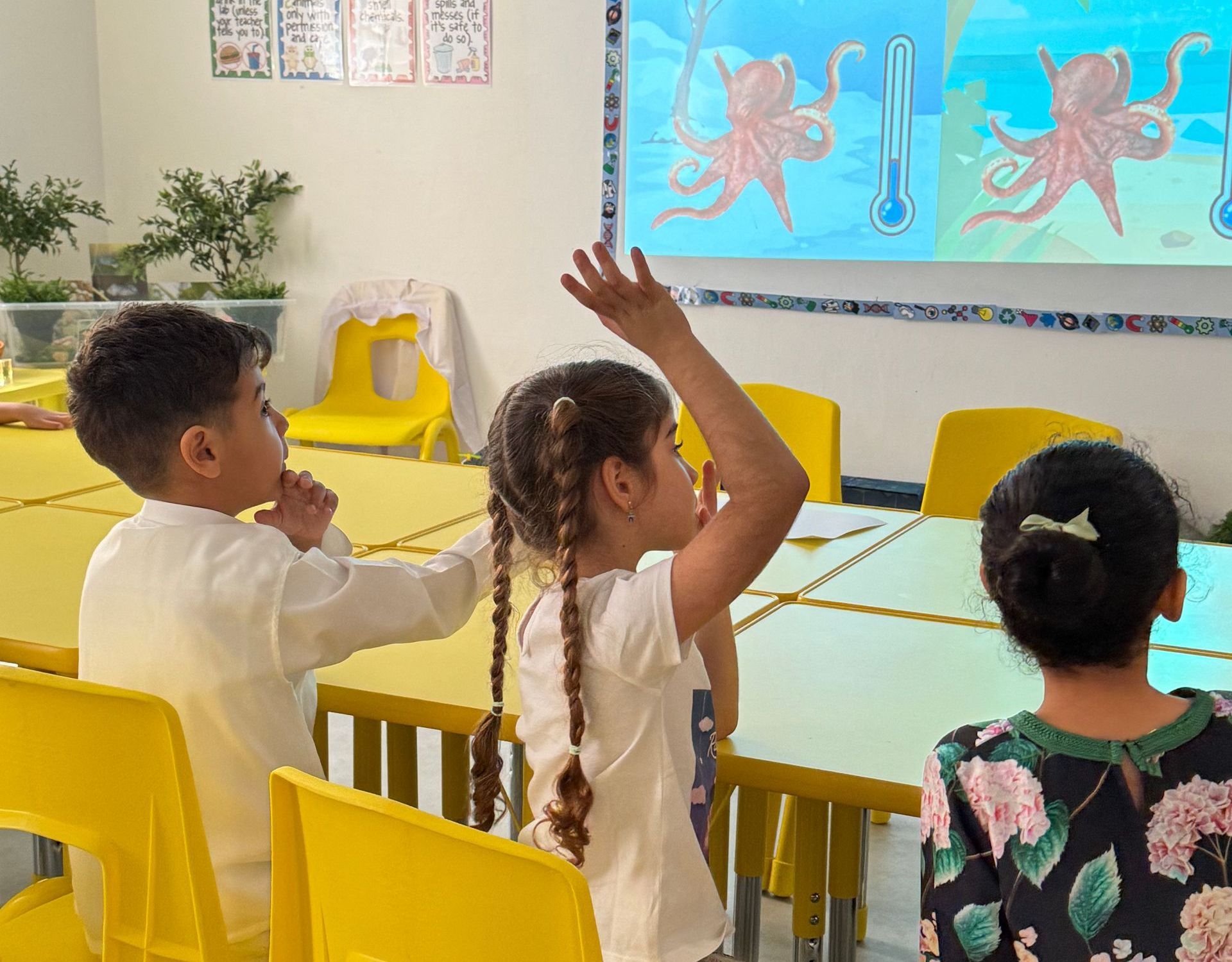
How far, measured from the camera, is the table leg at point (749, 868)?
5.27ft

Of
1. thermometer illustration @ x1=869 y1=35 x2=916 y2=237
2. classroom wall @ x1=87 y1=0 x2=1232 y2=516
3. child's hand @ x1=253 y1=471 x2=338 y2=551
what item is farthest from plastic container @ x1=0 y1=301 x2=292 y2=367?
child's hand @ x1=253 y1=471 x2=338 y2=551

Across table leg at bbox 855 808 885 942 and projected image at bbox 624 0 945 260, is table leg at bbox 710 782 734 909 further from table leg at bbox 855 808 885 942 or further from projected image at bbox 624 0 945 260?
projected image at bbox 624 0 945 260

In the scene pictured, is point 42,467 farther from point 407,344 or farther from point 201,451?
point 407,344

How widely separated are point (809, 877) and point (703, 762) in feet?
1.58

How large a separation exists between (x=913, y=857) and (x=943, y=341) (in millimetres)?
2108

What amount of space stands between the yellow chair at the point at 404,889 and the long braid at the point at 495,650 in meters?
0.18

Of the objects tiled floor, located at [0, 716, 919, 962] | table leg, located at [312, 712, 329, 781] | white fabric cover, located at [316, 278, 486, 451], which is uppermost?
white fabric cover, located at [316, 278, 486, 451]

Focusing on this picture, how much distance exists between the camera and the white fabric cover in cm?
495

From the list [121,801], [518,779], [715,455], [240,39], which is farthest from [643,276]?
[240,39]

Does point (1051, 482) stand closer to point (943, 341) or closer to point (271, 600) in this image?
point (271, 600)

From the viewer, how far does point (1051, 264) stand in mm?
3984

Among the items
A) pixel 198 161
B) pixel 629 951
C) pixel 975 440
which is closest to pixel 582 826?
pixel 629 951

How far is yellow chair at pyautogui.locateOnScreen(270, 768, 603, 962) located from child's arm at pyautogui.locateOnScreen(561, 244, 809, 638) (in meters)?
0.29

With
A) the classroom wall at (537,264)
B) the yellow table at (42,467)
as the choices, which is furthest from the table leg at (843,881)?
the classroom wall at (537,264)
